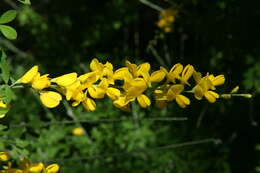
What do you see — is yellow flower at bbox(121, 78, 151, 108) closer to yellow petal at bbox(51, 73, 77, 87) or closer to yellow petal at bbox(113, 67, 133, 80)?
yellow petal at bbox(113, 67, 133, 80)

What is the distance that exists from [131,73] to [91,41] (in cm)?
330

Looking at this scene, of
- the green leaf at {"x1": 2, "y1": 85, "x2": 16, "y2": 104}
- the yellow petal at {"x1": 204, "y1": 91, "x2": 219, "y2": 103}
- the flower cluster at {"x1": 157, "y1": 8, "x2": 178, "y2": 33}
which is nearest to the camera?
the green leaf at {"x1": 2, "y1": 85, "x2": 16, "y2": 104}

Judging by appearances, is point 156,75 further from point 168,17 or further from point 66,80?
point 168,17

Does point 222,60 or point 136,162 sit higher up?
point 222,60

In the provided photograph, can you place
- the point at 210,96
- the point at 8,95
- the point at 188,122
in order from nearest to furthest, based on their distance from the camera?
the point at 8,95 → the point at 210,96 → the point at 188,122

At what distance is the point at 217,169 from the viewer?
111 inches

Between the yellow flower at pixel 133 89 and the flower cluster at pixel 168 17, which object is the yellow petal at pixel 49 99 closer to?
the yellow flower at pixel 133 89

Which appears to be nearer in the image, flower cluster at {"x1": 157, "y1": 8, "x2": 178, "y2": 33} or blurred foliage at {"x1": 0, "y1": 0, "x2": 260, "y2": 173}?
blurred foliage at {"x1": 0, "y1": 0, "x2": 260, "y2": 173}

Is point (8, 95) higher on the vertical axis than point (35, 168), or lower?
higher

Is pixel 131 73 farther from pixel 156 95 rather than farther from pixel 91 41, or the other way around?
pixel 91 41

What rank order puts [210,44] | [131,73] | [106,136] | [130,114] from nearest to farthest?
[131,73] < [106,136] < [130,114] < [210,44]

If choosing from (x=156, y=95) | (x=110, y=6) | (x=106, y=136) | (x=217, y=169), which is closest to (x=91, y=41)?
(x=110, y=6)

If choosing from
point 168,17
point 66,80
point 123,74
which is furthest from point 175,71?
point 168,17

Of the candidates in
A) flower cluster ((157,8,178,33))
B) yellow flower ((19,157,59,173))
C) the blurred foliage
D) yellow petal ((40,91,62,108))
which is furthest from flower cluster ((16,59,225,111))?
flower cluster ((157,8,178,33))
